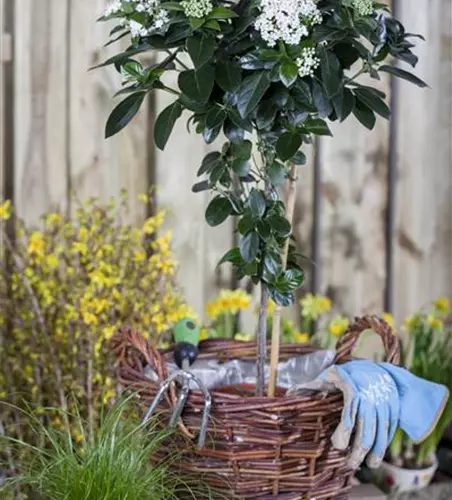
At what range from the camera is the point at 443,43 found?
111 inches

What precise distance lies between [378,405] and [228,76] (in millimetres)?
563

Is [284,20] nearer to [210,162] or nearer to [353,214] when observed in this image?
[210,162]

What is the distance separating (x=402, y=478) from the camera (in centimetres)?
225

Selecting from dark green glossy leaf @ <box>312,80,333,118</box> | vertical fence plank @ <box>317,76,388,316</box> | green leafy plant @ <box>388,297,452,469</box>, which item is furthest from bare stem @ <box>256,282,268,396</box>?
vertical fence plank @ <box>317,76,388,316</box>

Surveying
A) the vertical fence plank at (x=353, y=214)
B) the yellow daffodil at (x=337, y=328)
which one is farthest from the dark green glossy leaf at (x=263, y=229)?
the vertical fence plank at (x=353, y=214)

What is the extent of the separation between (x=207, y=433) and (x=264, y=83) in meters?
0.55

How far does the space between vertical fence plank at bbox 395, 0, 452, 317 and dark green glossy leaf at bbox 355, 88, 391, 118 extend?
1.45m

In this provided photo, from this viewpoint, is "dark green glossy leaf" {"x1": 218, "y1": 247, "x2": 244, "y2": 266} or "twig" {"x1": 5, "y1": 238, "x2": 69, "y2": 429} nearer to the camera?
A: "dark green glossy leaf" {"x1": 218, "y1": 247, "x2": 244, "y2": 266}

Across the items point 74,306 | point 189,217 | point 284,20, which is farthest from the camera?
point 189,217

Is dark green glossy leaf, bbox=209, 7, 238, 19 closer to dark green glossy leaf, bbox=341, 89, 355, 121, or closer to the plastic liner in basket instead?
dark green glossy leaf, bbox=341, 89, 355, 121

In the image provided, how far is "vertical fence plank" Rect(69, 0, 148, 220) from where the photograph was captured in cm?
238

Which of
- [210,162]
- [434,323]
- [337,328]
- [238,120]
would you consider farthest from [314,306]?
[238,120]

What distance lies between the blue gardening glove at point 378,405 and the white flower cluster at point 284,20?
0.53 m

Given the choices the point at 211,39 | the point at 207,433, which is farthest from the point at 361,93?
the point at 207,433
